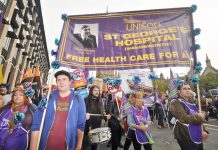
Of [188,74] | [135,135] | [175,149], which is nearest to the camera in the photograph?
[135,135]

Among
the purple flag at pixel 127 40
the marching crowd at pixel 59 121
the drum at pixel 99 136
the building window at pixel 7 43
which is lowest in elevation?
the drum at pixel 99 136

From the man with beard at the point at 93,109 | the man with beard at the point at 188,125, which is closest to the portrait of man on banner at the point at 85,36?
the man with beard at the point at 93,109

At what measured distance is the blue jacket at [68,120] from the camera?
287cm

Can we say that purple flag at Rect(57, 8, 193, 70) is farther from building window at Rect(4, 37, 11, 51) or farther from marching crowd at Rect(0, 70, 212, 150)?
building window at Rect(4, 37, 11, 51)

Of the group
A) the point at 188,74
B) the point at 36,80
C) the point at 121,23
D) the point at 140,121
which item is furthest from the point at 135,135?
the point at 36,80

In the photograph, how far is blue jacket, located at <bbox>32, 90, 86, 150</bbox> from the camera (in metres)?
2.87

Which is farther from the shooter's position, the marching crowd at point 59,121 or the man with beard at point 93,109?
the man with beard at point 93,109

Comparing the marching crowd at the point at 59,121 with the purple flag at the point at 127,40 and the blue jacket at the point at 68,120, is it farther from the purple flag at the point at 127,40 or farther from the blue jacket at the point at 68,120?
the purple flag at the point at 127,40

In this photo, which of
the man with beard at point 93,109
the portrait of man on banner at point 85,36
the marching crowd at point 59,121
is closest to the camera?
the marching crowd at point 59,121

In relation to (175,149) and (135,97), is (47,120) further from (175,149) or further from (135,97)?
(175,149)

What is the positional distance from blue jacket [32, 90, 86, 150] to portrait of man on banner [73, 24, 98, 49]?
2433 mm

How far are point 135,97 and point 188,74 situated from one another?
4.80 feet

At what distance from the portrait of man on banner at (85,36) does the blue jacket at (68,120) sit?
7.98ft

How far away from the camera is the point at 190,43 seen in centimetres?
491
